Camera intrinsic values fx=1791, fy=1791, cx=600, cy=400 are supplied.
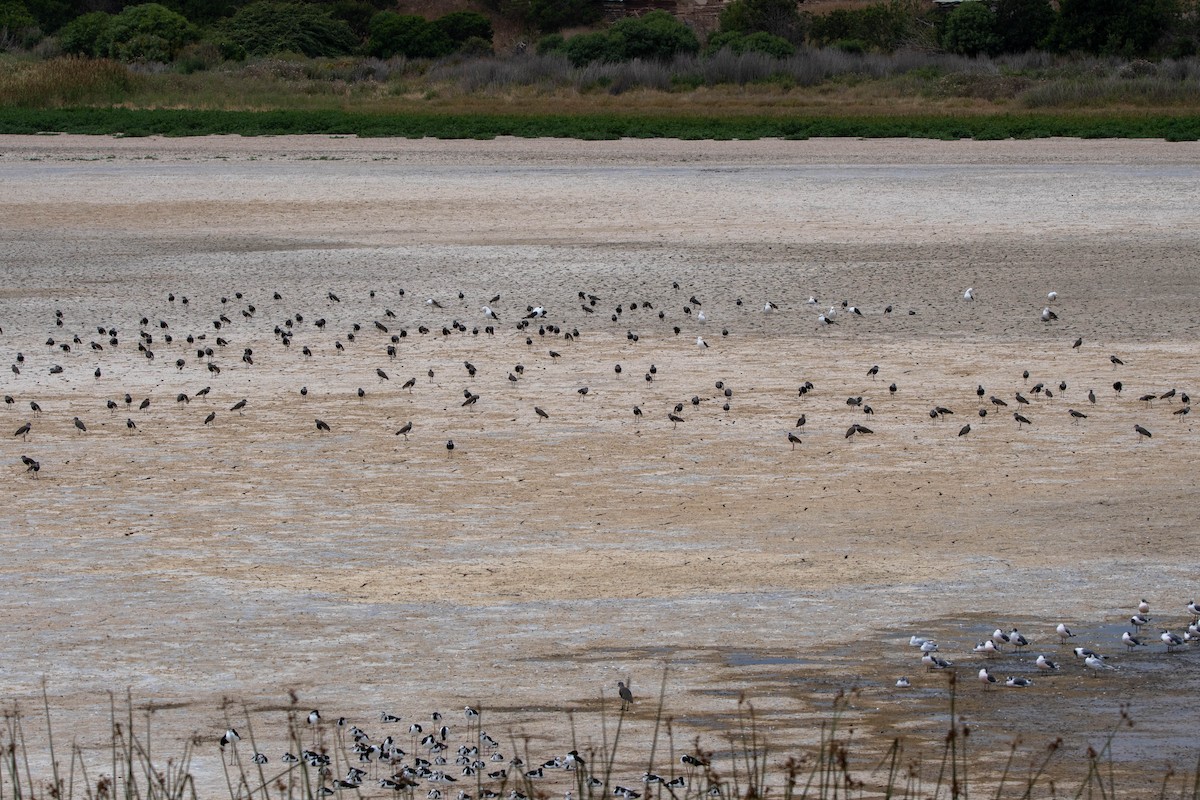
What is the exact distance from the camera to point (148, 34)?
65.1 m

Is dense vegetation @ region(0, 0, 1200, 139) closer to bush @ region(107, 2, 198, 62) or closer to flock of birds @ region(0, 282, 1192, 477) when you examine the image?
bush @ region(107, 2, 198, 62)

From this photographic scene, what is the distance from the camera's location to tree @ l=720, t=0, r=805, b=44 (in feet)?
236

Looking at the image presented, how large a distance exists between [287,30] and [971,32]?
2624 centimetres

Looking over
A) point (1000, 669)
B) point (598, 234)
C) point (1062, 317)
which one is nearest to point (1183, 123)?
point (598, 234)

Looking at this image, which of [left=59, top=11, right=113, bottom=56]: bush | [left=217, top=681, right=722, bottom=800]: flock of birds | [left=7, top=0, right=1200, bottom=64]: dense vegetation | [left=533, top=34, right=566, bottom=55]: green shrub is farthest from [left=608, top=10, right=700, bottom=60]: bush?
[left=217, top=681, right=722, bottom=800]: flock of birds

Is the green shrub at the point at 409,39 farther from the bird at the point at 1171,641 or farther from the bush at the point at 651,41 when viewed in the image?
the bird at the point at 1171,641

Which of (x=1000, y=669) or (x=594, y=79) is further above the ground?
(x=594, y=79)

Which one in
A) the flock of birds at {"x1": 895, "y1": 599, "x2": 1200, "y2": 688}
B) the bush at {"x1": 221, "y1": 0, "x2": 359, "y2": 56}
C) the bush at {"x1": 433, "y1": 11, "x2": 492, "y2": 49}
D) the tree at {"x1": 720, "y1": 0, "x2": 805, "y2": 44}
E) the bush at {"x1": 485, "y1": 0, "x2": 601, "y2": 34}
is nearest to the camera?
the flock of birds at {"x1": 895, "y1": 599, "x2": 1200, "y2": 688}

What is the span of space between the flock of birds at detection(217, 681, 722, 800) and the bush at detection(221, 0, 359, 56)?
62269mm

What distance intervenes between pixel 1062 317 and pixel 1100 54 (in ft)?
154

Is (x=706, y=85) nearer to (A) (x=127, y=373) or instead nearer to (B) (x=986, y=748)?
(A) (x=127, y=373)

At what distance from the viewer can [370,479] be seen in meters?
12.7

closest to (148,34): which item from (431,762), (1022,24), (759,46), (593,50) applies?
(593,50)

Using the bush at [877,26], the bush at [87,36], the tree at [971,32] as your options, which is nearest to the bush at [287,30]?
the bush at [87,36]
